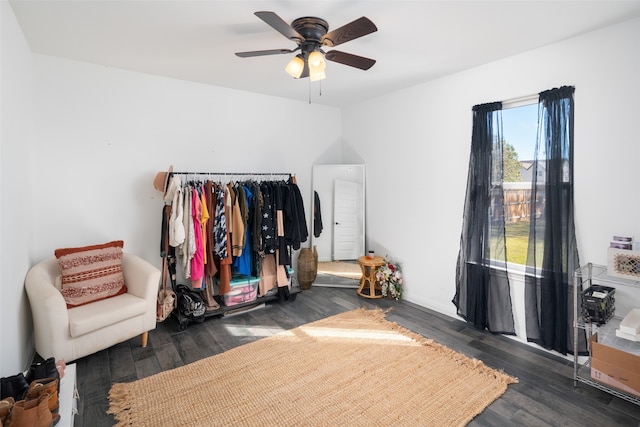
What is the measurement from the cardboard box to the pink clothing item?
339cm

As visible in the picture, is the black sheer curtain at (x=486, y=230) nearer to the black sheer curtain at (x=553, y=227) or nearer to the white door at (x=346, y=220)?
the black sheer curtain at (x=553, y=227)

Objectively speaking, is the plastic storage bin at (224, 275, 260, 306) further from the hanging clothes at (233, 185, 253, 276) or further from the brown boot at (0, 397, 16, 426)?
the brown boot at (0, 397, 16, 426)

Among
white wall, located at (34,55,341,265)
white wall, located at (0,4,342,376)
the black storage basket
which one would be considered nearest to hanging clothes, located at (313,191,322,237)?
white wall, located at (34,55,341,265)

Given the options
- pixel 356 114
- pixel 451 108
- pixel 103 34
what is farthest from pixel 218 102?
pixel 451 108

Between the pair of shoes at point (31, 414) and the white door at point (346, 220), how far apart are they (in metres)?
3.61

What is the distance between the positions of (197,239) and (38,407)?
198cm

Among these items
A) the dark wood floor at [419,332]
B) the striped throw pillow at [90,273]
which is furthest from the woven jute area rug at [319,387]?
the striped throw pillow at [90,273]

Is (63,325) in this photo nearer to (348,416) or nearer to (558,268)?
(348,416)

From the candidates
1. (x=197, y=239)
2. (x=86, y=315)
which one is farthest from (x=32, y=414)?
(x=197, y=239)

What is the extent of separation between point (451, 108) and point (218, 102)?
9.00 ft

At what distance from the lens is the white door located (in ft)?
15.7

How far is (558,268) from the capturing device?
272cm

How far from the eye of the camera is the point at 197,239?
3.40 meters

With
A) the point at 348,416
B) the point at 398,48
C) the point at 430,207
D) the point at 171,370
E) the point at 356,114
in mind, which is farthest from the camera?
the point at 356,114
